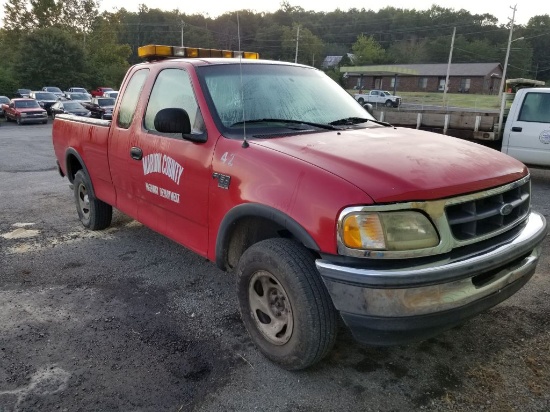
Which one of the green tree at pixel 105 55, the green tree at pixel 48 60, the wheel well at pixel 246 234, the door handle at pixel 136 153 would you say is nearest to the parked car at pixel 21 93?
the green tree at pixel 48 60

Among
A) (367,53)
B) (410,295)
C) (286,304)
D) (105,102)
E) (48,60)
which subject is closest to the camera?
(410,295)

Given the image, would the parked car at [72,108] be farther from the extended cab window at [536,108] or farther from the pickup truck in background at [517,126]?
the extended cab window at [536,108]

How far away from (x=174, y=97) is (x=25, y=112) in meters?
23.6

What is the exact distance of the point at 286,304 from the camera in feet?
8.77

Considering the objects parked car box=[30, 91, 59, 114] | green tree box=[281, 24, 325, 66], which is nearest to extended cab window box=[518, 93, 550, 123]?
parked car box=[30, 91, 59, 114]

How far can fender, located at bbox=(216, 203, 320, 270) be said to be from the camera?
8.09ft

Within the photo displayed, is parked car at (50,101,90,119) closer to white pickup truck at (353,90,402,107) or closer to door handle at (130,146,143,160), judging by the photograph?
door handle at (130,146,143,160)

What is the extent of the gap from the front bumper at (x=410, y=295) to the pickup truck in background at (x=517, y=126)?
614cm

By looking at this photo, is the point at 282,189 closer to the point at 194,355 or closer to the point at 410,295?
the point at 410,295

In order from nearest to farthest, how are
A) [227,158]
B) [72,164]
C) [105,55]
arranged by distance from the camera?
[227,158]
[72,164]
[105,55]

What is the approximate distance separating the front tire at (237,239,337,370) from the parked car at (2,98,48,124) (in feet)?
81.0

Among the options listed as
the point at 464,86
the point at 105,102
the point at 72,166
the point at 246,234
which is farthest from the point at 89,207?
the point at 464,86

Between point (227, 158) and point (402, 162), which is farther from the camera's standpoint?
point (227, 158)

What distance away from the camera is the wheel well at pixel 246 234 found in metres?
2.97
